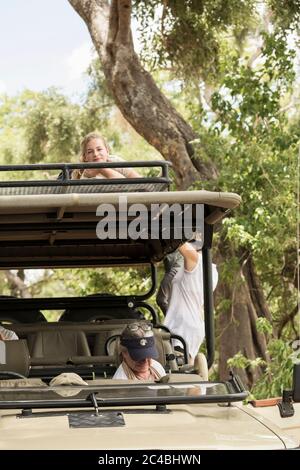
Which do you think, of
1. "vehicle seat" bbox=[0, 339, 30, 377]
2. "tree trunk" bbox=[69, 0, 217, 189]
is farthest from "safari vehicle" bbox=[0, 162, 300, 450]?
"tree trunk" bbox=[69, 0, 217, 189]

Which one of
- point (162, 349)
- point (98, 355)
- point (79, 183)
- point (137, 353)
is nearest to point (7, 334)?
point (98, 355)

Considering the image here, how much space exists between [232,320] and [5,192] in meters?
6.84

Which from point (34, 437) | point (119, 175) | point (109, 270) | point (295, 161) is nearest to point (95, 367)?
point (119, 175)

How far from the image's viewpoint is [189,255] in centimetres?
743

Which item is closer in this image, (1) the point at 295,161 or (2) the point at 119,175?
(2) the point at 119,175

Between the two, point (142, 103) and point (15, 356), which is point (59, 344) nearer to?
point (15, 356)

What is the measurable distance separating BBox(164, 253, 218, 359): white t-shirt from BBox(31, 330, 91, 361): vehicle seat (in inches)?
30.7

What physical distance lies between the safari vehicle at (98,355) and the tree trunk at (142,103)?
14.6 ft

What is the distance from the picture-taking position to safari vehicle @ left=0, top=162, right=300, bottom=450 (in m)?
4.41

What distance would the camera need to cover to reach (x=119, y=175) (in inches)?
270

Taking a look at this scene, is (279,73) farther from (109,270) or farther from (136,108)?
(109,270)

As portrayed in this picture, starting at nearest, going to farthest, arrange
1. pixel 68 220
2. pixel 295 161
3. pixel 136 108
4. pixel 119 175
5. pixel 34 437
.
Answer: pixel 34 437, pixel 68 220, pixel 119 175, pixel 295 161, pixel 136 108

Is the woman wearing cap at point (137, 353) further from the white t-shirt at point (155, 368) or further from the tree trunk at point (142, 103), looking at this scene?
the tree trunk at point (142, 103)

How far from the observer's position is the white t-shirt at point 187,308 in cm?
756
